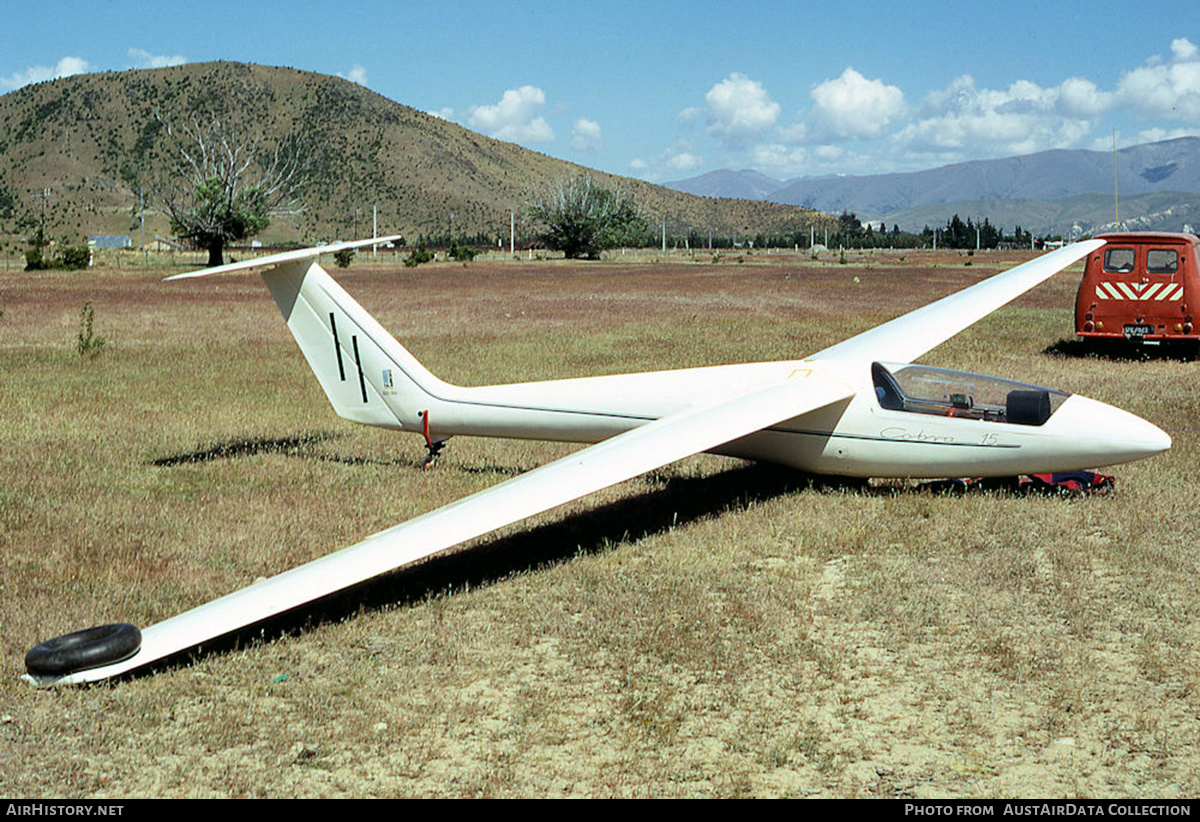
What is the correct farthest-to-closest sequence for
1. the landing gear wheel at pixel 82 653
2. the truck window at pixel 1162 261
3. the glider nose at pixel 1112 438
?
the truck window at pixel 1162 261 < the glider nose at pixel 1112 438 < the landing gear wheel at pixel 82 653

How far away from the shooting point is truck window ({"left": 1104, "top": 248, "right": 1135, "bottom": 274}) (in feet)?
76.9

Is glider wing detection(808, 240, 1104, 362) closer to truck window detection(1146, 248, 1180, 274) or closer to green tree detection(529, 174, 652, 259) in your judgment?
truck window detection(1146, 248, 1180, 274)

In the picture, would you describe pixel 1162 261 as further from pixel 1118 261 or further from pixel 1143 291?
pixel 1118 261

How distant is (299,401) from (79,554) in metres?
9.51

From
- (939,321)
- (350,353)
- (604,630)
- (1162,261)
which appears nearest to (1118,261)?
(1162,261)

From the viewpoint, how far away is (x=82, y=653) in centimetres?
686

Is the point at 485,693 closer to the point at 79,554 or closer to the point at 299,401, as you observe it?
the point at 79,554

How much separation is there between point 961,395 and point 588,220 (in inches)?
4125

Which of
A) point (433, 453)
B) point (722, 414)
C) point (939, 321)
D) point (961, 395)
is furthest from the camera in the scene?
point (939, 321)

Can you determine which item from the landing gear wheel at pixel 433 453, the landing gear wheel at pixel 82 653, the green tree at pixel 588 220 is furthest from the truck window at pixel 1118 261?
the green tree at pixel 588 220

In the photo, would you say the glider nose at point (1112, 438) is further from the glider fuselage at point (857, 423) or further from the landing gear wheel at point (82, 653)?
the landing gear wheel at point (82, 653)

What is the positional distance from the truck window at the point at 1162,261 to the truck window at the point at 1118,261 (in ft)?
1.21

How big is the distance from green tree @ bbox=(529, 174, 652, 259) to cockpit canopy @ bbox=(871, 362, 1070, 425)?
103 metres

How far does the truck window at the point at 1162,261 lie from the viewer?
22.8 meters
